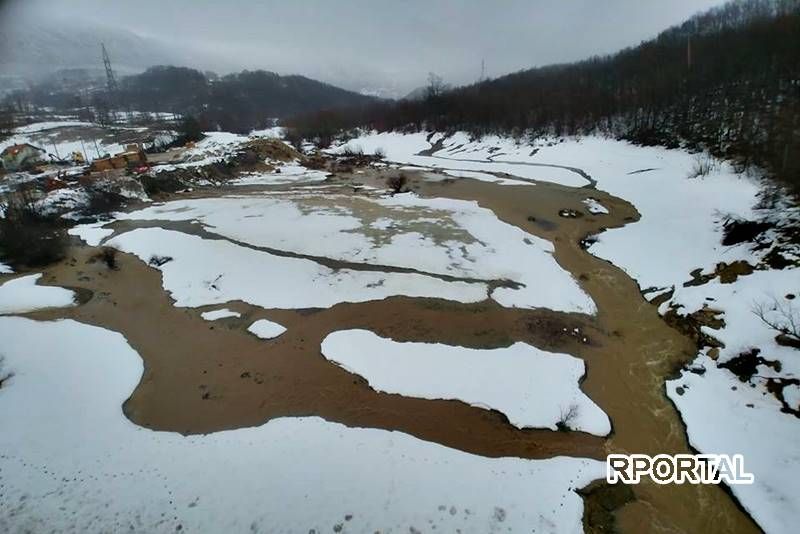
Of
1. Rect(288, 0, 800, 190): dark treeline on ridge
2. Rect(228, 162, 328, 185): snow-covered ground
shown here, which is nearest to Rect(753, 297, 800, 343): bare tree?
Rect(288, 0, 800, 190): dark treeline on ridge

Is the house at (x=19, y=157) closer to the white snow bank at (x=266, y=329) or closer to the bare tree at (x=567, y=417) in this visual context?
the white snow bank at (x=266, y=329)

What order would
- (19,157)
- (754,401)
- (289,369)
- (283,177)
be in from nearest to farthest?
(754,401)
(289,369)
(283,177)
(19,157)

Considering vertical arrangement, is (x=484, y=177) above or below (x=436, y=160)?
below

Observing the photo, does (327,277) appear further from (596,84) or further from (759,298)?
(596,84)

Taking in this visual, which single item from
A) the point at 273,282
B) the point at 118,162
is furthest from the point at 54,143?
the point at 273,282

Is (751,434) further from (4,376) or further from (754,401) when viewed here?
(4,376)

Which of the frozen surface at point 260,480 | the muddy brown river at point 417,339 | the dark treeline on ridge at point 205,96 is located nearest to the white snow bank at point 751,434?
the muddy brown river at point 417,339

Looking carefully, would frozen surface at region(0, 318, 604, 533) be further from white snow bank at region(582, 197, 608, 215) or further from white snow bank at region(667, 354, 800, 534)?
white snow bank at region(582, 197, 608, 215)
